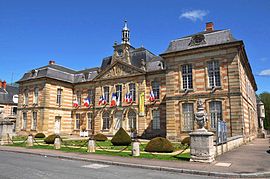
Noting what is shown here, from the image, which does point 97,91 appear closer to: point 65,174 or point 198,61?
point 198,61

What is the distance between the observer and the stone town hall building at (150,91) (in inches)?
768

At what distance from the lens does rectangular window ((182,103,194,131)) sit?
66.7 ft

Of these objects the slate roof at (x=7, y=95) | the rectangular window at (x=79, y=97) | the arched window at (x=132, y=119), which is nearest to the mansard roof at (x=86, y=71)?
the rectangular window at (x=79, y=97)

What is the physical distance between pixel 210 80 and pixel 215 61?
5.43 feet

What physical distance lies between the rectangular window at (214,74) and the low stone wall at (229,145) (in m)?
4.78

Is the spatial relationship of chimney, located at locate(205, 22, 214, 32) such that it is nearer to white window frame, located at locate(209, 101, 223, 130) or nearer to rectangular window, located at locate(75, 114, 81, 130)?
white window frame, located at locate(209, 101, 223, 130)

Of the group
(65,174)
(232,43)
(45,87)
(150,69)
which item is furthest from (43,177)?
(45,87)

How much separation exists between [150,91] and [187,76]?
5742 millimetres

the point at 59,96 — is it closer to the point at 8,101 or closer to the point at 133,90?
the point at 133,90

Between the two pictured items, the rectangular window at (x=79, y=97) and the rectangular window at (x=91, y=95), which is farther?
the rectangular window at (x=79, y=97)

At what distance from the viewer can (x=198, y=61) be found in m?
20.7

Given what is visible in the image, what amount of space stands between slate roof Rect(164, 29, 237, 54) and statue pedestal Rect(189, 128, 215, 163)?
12.0m

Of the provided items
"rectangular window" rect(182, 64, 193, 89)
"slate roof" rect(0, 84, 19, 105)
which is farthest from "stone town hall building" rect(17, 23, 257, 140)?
"slate roof" rect(0, 84, 19, 105)

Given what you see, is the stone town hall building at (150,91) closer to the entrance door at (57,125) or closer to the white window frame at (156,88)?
the white window frame at (156,88)
